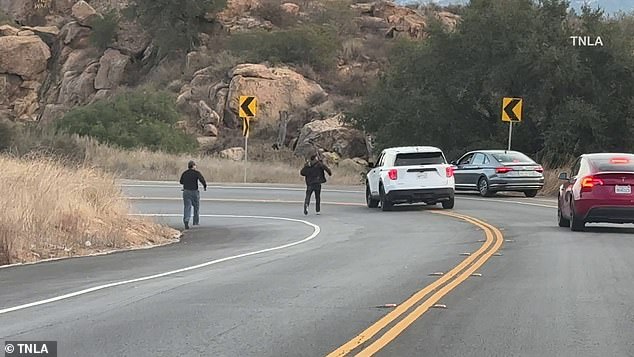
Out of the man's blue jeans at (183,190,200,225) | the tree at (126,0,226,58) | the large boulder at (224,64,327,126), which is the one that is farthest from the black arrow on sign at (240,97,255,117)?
the tree at (126,0,226,58)

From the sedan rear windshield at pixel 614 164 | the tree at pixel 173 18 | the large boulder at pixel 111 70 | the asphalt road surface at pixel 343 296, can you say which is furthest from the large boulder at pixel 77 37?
the sedan rear windshield at pixel 614 164

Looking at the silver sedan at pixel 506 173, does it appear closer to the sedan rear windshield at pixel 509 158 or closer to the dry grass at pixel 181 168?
the sedan rear windshield at pixel 509 158

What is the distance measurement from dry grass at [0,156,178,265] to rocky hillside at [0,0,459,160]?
31.3m

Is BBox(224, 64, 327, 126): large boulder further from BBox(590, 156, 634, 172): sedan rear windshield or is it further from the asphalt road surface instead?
BBox(590, 156, 634, 172): sedan rear windshield

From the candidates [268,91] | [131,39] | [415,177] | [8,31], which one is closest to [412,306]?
[415,177]

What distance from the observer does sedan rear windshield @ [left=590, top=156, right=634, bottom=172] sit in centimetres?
2002

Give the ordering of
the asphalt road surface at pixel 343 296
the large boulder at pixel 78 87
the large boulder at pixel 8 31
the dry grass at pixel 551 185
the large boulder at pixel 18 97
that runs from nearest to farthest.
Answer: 1. the asphalt road surface at pixel 343 296
2. the dry grass at pixel 551 185
3. the large boulder at pixel 78 87
4. the large boulder at pixel 18 97
5. the large boulder at pixel 8 31

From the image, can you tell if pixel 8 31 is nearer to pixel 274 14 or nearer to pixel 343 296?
pixel 274 14

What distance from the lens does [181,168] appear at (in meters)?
43.8

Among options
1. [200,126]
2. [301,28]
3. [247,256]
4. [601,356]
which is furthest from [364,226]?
[301,28]

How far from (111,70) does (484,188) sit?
153 ft

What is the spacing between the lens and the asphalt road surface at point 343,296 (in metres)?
8.83

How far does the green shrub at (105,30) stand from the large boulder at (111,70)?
7.40 feet

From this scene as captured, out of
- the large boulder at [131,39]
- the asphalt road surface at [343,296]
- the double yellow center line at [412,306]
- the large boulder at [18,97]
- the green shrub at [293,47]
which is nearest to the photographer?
the double yellow center line at [412,306]
